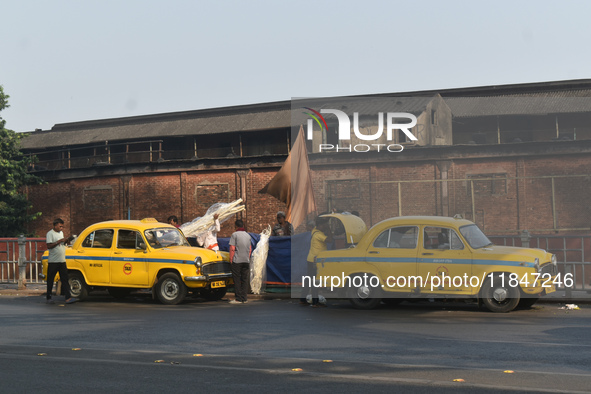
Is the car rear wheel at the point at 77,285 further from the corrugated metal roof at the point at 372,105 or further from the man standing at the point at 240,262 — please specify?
the corrugated metal roof at the point at 372,105

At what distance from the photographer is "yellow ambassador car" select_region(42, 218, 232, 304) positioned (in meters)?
15.7

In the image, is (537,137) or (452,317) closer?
(452,317)

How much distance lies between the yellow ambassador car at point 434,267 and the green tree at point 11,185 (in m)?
27.0

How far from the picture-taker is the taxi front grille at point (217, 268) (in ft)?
51.6

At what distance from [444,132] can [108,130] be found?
1187 inches

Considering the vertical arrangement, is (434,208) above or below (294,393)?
above

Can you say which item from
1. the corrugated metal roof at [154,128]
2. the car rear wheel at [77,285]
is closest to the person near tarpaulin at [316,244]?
the car rear wheel at [77,285]

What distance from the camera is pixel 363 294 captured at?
13984 millimetres

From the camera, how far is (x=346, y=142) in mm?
15273

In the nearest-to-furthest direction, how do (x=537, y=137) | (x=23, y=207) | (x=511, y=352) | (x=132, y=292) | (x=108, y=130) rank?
1. (x=511, y=352)
2. (x=132, y=292)
3. (x=537, y=137)
4. (x=23, y=207)
5. (x=108, y=130)

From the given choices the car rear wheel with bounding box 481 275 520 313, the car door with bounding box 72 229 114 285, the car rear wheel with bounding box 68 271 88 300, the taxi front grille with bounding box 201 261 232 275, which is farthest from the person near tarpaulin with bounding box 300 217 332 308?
the car rear wheel with bounding box 68 271 88 300

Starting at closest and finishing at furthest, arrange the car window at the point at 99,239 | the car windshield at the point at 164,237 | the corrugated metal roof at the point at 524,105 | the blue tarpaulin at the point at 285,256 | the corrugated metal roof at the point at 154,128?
the car windshield at the point at 164,237 < the car window at the point at 99,239 < the blue tarpaulin at the point at 285,256 < the corrugated metal roof at the point at 524,105 < the corrugated metal roof at the point at 154,128

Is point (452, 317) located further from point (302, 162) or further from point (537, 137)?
point (537, 137)

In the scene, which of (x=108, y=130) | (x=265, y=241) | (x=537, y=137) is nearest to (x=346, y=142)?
(x=265, y=241)
